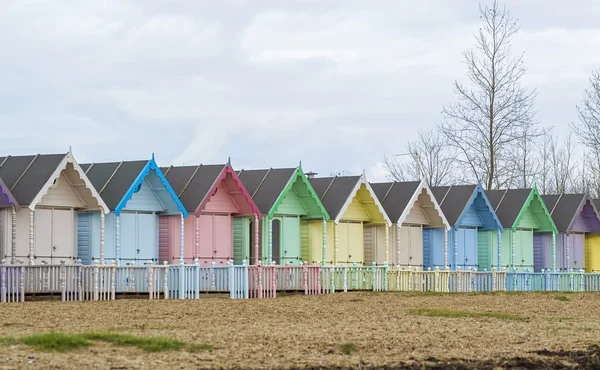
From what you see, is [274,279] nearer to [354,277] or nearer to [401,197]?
[354,277]

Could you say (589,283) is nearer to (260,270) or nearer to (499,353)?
(260,270)

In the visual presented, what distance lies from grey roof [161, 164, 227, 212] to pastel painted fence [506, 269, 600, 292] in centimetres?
1268

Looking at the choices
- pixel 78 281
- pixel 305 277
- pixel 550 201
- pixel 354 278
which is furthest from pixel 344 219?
pixel 550 201

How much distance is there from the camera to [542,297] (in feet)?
118

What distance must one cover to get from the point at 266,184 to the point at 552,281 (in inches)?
508

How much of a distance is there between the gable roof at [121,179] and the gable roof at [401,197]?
30.8ft

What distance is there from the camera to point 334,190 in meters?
38.6

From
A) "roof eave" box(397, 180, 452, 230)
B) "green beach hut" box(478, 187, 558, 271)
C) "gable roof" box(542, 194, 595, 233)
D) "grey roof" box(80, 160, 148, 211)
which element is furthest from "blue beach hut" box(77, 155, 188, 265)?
"gable roof" box(542, 194, 595, 233)

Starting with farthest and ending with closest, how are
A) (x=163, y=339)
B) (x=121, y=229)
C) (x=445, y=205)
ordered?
(x=445, y=205) → (x=121, y=229) → (x=163, y=339)

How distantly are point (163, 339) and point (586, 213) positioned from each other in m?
35.1

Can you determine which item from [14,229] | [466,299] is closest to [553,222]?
[466,299]

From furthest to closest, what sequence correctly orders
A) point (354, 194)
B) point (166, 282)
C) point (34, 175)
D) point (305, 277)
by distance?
1. point (354, 194)
2. point (305, 277)
3. point (166, 282)
4. point (34, 175)

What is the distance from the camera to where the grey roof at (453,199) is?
42406mm

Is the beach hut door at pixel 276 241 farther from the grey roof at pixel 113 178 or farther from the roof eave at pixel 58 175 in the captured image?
the roof eave at pixel 58 175
